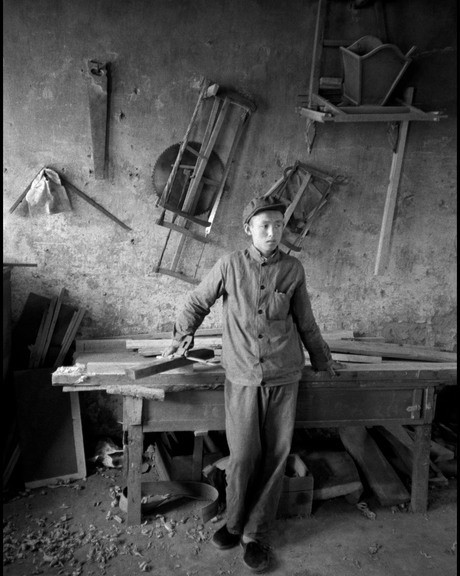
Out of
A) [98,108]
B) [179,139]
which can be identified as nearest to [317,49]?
[179,139]

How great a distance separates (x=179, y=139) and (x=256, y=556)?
2.94 metres

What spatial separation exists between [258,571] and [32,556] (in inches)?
52.0

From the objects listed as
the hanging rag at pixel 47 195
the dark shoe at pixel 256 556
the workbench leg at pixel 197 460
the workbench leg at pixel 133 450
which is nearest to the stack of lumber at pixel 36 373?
the hanging rag at pixel 47 195

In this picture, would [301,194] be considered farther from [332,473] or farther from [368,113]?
[332,473]

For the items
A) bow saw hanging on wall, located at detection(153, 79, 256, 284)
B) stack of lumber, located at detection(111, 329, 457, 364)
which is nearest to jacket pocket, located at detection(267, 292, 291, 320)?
stack of lumber, located at detection(111, 329, 457, 364)

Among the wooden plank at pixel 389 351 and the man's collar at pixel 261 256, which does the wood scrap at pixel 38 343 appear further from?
the wooden plank at pixel 389 351

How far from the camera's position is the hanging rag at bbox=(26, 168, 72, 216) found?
3764mm

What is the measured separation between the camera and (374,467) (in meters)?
3.73

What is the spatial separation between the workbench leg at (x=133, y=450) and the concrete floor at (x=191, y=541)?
0.12 meters

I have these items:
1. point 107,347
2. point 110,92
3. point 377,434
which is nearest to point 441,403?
point 377,434

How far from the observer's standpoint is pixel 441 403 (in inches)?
→ 184

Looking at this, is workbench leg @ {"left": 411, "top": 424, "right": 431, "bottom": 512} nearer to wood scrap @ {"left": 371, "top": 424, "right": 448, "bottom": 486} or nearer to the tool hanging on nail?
wood scrap @ {"left": 371, "top": 424, "right": 448, "bottom": 486}

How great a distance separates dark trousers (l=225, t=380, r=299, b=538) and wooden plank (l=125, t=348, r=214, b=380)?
30 centimetres

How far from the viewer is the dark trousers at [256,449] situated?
118 inches
